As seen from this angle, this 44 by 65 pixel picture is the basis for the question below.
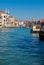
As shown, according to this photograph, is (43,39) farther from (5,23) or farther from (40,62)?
(5,23)

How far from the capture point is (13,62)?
16.4 m

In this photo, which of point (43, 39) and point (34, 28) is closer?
point (43, 39)

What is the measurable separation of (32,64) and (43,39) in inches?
1001

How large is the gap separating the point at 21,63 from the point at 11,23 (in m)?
158

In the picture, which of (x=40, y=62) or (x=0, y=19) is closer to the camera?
(x=40, y=62)

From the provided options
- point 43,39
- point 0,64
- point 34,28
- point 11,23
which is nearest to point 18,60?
point 0,64

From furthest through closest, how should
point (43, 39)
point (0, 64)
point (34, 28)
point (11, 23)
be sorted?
point (11, 23) < point (34, 28) < point (43, 39) < point (0, 64)

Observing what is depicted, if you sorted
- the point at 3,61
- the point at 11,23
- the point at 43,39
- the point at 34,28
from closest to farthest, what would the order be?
the point at 3,61, the point at 43,39, the point at 34,28, the point at 11,23

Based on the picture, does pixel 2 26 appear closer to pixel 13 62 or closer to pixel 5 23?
pixel 5 23

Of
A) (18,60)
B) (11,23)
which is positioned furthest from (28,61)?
(11,23)

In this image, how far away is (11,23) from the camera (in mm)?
173750

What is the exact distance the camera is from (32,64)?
15664 mm

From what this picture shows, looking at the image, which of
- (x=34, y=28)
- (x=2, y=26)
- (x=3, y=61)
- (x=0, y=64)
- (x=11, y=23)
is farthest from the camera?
(x=11, y=23)

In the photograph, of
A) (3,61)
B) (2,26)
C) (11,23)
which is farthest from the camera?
(11,23)
